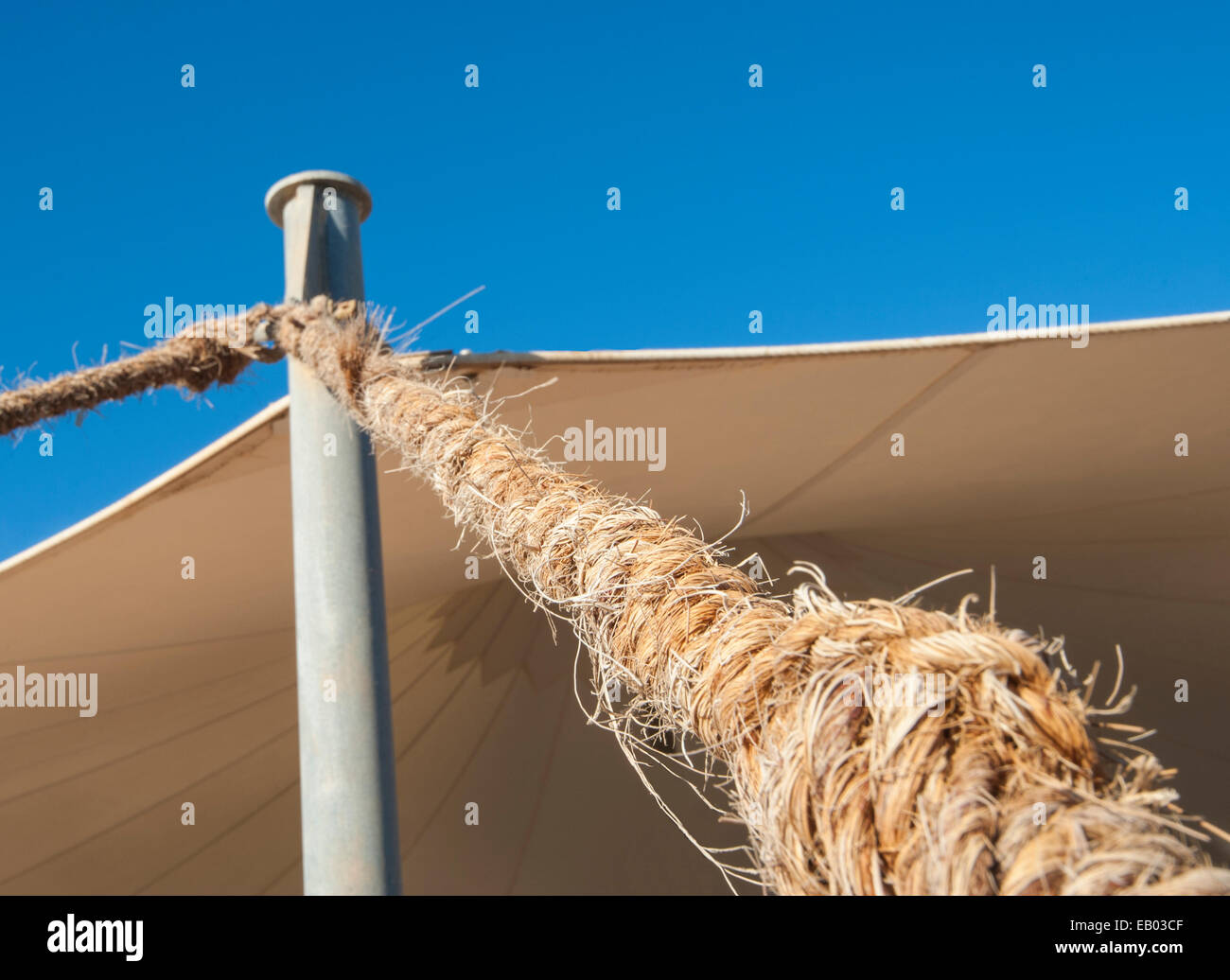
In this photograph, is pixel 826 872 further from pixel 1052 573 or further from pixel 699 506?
pixel 1052 573

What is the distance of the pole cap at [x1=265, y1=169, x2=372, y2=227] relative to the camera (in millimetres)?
2162

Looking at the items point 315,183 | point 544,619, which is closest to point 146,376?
point 315,183

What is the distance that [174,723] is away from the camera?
393 centimetres

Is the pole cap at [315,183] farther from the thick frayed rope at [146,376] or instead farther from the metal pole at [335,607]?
the thick frayed rope at [146,376]

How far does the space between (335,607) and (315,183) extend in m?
1.01

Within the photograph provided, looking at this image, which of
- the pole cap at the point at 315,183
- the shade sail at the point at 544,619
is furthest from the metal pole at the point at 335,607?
the shade sail at the point at 544,619

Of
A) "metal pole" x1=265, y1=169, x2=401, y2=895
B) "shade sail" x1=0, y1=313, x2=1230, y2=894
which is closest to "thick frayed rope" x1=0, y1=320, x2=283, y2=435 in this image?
"metal pole" x1=265, y1=169, x2=401, y2=895

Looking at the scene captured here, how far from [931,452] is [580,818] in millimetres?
2865

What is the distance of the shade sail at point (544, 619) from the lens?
8.87 ft

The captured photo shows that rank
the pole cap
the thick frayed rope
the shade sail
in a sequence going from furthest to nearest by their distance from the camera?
the shade sail → the pole cap → the thick frayed rope

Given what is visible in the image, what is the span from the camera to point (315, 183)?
2.16 meters

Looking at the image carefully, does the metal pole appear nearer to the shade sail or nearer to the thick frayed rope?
the thick frayed rope

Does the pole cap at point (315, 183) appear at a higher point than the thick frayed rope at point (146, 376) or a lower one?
higher
